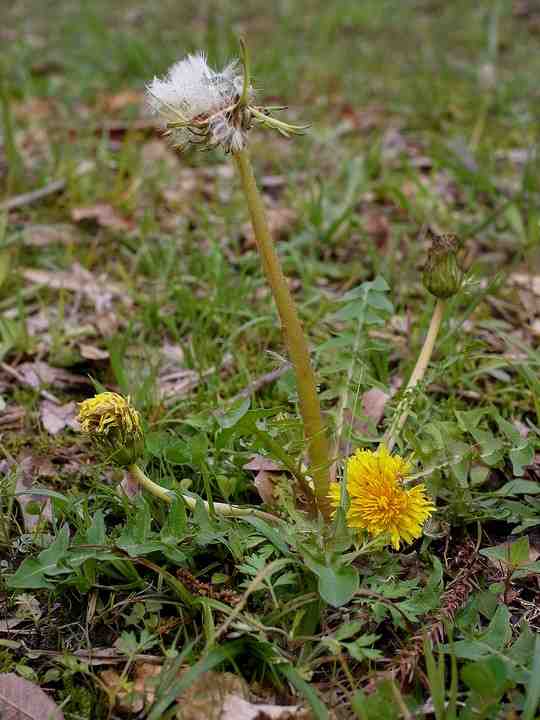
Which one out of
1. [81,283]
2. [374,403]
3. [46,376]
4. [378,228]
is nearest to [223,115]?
[374,403]

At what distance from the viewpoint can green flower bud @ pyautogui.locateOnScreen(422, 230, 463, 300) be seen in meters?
1.68

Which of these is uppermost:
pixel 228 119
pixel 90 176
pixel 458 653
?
pixel 228 119

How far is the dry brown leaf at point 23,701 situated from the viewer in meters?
1.25

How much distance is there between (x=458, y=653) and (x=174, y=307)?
4.79 feet

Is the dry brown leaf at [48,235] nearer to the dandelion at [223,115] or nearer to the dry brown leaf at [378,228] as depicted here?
the dry brown leaf at [378,228]

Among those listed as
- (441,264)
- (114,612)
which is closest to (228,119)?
(441,264)

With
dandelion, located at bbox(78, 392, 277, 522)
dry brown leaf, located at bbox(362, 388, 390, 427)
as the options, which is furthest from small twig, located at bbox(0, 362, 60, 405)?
dry brown leaf, located at bbox(362, 388, 390, 427)

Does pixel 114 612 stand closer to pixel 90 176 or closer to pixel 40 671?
pixel 40 671

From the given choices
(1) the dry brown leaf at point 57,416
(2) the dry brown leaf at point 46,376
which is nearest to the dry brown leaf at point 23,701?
(1) the dry brown leaf at point 57,416

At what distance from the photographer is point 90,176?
304 cm

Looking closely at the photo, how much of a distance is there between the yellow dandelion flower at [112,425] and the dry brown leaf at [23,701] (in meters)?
0.42

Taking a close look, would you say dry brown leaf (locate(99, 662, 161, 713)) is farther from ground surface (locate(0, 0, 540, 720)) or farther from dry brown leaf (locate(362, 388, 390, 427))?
dry brown leaf (locate(362, 388, 390, 427))

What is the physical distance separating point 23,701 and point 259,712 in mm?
404

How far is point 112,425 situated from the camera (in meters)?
1.42
